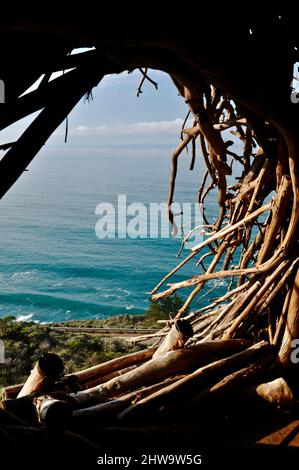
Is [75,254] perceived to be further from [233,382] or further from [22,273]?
[233,382]

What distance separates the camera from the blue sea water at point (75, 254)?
3656 centimetres

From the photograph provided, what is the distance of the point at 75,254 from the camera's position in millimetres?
51219

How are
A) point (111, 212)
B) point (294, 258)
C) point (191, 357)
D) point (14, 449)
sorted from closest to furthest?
point (14, 449) < point (191, 357) < point (294, 258) < point (111, 212)

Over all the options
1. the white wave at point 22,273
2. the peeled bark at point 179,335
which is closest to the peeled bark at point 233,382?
the peeled bark at point 179,335

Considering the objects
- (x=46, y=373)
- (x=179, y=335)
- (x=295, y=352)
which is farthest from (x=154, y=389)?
(x=295, y=352)

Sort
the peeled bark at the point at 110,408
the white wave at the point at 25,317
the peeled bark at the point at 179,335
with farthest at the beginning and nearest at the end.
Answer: the white wave at the point at 25,317 < the peeled bark at the point at 179,335 < the peeled bark at the point at 110,408

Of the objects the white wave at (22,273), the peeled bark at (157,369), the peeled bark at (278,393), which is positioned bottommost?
the white wave at (22,273)

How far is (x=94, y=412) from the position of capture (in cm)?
131

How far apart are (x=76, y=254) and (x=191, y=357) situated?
50.2 meters

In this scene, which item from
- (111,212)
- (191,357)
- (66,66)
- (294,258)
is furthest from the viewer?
(111,212)

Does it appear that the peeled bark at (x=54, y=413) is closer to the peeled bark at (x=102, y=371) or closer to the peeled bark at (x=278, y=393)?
the peeled bark at (x=102, y=371)

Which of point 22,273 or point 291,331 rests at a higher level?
point 291,331

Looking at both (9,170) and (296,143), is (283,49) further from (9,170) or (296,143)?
(9,170)
